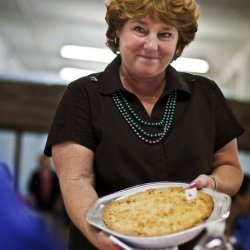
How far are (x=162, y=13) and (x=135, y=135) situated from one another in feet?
0.85

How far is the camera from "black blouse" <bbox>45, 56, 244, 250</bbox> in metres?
1.19

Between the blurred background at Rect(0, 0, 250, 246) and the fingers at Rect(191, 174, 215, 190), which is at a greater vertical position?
the fingers at Rect(191, 174, 215, 190)

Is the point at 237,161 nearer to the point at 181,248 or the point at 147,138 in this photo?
the point at 147,138

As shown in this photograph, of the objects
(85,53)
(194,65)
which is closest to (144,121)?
(85,53)

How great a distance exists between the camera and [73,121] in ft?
4.00

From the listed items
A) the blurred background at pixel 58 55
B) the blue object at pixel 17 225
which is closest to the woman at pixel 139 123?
the blue object at pixel 17 225

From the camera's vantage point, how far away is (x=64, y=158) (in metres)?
1.20

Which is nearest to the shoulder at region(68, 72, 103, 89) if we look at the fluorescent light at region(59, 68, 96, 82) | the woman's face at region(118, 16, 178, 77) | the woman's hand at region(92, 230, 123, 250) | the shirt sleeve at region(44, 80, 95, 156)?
the shirt sleeve at region(44, 80, 95, 156)

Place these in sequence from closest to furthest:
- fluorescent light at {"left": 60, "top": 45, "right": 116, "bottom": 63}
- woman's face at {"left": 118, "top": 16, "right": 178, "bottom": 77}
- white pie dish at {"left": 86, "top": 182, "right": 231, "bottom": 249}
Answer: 1. white pie dish at {"left": 86, "top": 182, "right": 231, "bottom": 249}
2. woman's face at {"left": 118, "top": 16, "right": 178, "bottom": 77}
3. fluorescent light at {"left": 60, "top": 45, "right": 116, "bottom": 63}

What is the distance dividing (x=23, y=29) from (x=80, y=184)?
17.2 ft

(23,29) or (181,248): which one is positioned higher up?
(181,248)

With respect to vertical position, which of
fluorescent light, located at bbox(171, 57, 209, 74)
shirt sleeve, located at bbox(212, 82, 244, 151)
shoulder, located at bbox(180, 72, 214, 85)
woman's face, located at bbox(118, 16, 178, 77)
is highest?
woman's face, located at bbox(118, 16, 178, 77)

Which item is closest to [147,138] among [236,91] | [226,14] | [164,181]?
[164,181]

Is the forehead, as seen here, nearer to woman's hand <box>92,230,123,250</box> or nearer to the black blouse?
the black blouse
